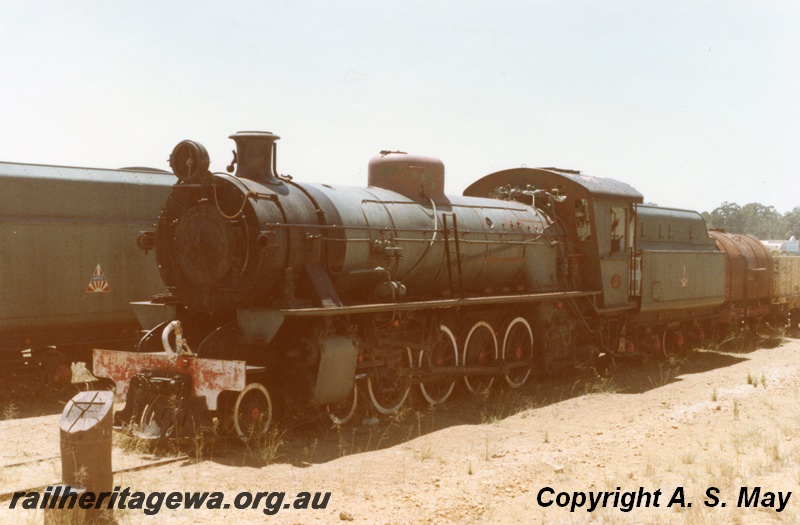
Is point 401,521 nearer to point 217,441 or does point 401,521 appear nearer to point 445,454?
point 445,454

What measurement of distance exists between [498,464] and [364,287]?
3.12 m

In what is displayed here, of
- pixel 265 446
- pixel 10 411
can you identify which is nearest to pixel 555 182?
pixel 265 446

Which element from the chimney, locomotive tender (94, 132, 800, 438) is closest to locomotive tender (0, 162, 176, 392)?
locomotive tender (94, 132, 800, 438)

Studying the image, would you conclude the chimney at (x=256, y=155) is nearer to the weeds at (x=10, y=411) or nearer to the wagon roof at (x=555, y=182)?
the weeds at (x=10, y=411)

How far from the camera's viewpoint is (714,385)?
1435 centimetres

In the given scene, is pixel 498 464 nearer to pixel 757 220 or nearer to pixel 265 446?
pixel 265 446

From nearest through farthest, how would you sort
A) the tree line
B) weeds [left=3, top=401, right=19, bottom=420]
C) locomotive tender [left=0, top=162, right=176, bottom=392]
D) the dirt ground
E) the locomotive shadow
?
the dirt ground → the locomotive shadow → weeds [left=3, top=401, right=19, bottom=420] → locomotive tender [left=0, top=162, right=176, bottom=392] → the tree line

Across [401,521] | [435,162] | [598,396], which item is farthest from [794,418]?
[401,521]

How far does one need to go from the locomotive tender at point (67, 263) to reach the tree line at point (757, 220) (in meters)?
98.2

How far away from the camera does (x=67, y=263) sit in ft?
39.8

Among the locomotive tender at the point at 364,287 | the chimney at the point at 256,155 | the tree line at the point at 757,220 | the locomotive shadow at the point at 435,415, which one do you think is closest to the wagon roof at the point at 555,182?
the locomotive tender at the point at 364,287

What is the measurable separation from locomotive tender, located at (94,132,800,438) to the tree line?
93.6 m

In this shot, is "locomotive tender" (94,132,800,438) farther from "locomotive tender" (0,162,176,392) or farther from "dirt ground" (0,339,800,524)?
"locomotive tender" (0,162,176,392)

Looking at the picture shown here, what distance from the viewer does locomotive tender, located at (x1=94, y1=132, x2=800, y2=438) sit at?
932 cm
